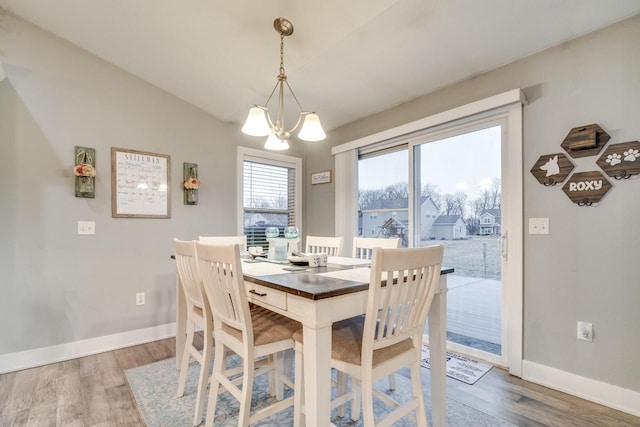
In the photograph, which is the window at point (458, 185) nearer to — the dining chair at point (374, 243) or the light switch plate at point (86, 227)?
the dining chair at point (374, 243)

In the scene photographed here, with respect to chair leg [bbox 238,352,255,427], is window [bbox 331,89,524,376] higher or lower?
higher

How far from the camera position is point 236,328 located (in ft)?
4.83

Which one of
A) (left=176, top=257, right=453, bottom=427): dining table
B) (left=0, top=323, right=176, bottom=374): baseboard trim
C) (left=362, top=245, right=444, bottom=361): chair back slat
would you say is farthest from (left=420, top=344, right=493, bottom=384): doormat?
(left=0, top=323, right=176, bottom=374): baseboard trim

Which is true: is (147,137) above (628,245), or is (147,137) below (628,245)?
above

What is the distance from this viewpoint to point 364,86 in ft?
9.21

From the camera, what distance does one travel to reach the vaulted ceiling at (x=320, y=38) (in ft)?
6.20

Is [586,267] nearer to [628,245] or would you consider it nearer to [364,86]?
[628,245]

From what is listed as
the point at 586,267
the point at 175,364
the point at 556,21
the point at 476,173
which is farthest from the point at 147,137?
the point at 586,267

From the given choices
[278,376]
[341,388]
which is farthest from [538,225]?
[278,376]

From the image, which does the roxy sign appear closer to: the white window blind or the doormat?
the doormat

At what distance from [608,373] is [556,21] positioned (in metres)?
2.16

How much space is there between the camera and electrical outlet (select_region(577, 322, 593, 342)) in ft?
6.26

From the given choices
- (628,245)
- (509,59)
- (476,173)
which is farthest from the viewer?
(476,173)

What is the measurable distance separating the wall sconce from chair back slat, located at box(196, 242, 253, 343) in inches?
69.0
